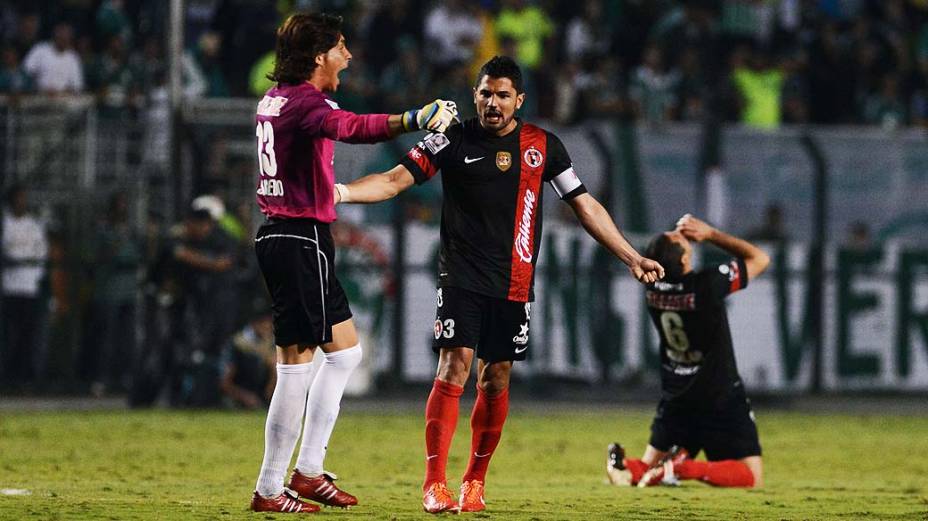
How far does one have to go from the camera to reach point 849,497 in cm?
873

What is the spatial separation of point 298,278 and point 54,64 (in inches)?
437

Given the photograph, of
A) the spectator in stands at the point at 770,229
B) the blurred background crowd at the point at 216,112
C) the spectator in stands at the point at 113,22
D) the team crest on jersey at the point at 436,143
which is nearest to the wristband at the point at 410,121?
the team crest on jersey at the point at 436,143

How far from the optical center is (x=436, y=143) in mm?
7453

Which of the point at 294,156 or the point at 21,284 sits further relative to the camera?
the point at 21,284

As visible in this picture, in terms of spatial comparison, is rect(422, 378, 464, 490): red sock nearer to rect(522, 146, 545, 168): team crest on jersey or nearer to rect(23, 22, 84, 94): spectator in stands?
rect(522, 146, 545, 168): team crest on jersey

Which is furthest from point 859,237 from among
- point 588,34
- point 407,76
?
point 407,76

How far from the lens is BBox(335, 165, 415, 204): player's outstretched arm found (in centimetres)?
716

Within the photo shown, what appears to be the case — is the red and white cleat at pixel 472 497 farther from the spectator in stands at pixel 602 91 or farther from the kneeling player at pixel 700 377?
the spectator in stands at pixel 602 91

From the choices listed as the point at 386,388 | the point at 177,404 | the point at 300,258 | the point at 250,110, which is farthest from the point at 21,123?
the point at 300,258

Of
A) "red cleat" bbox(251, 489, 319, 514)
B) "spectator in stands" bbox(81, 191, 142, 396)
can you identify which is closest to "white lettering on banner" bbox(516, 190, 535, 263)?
"red cleat" bbox(251, 489, 319, 514)

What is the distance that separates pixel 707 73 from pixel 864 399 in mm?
4326

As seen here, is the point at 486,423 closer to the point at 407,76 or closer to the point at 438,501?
the point at 438,501

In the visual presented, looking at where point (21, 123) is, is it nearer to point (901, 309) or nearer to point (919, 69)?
point (901, 309)

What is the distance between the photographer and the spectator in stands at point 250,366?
50.9 feet
